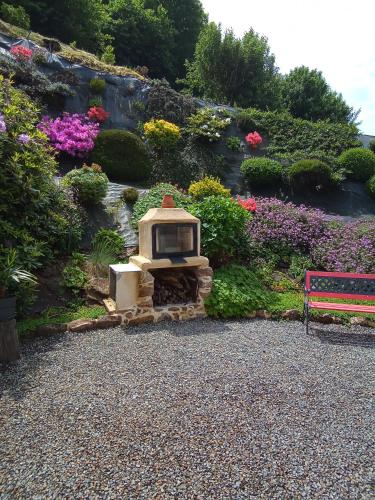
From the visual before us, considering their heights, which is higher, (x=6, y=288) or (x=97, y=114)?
(x=97, y=114)

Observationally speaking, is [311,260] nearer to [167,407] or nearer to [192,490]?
[167,407]

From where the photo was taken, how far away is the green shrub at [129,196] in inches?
310

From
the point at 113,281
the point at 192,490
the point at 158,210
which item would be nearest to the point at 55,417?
the point at 192,490

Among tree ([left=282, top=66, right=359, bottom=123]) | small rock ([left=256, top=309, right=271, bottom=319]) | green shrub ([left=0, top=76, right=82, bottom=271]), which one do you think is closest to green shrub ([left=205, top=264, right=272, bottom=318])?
small rock ([left=256, top=309, right=271, bottom=319])

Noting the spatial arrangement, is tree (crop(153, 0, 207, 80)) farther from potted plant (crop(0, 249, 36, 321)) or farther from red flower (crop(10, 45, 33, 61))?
potted plant (crop(0, 249, 36, 321))

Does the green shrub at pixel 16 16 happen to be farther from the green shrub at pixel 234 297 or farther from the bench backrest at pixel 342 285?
the bench backrest at pixel 342 285

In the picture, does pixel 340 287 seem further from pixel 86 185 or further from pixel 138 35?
pixel 138 35

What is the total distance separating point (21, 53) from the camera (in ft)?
37.3

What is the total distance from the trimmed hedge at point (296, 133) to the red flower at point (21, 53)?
317 inches

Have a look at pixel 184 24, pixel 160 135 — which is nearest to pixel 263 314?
pixel 160 135

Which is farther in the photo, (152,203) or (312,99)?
(312,99)

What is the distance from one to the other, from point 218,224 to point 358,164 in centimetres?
935

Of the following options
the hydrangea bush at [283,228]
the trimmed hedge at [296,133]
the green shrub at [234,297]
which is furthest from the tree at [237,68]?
the green shrub at [234,297]

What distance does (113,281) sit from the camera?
466 centimetres
